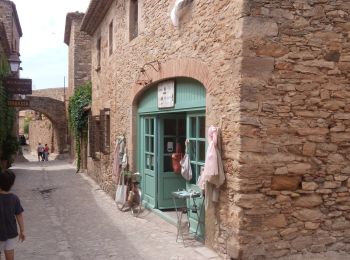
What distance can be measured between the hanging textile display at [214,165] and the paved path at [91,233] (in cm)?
90

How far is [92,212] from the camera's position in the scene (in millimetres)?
8570

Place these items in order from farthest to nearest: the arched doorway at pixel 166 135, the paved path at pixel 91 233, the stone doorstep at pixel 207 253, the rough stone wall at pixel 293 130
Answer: the arched doorway at pixel 166 135
the paved path at pixel 91 233
the stone doorstep at pixel 207 253
the rough stone wall at pixel 293 130

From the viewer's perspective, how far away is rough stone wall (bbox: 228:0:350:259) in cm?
478

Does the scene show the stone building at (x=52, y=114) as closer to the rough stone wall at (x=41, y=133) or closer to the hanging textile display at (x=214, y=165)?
the rough stone wall at (x=41, y=133)

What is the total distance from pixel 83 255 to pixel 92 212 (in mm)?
2955

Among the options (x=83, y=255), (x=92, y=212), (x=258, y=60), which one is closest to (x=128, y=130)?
(x=92, y=212)

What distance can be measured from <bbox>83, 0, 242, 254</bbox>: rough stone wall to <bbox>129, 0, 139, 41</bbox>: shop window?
154mm

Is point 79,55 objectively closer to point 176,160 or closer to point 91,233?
point 176,160

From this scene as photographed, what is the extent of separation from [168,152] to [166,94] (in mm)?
1263

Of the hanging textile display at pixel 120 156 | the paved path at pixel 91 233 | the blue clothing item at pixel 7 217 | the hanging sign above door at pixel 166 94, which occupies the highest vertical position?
the hanging sign above door at pixel 166 94

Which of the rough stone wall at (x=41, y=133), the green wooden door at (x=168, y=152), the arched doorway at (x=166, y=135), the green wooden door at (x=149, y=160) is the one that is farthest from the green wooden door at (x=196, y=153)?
the rough stone wall at (x=41, y=133)

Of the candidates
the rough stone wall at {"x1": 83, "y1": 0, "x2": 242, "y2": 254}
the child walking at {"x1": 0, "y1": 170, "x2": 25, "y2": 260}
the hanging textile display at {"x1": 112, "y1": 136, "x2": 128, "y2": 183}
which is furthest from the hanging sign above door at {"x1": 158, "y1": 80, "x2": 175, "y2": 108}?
the child walking at {"x1": 0, "y1": 170, "x2": 25, "y2": 260}

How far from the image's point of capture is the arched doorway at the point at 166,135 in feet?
20.7

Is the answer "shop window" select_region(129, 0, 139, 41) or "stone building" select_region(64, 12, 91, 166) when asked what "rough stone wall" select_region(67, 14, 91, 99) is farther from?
"shop window" select_region(129, 0, 139, 41)
